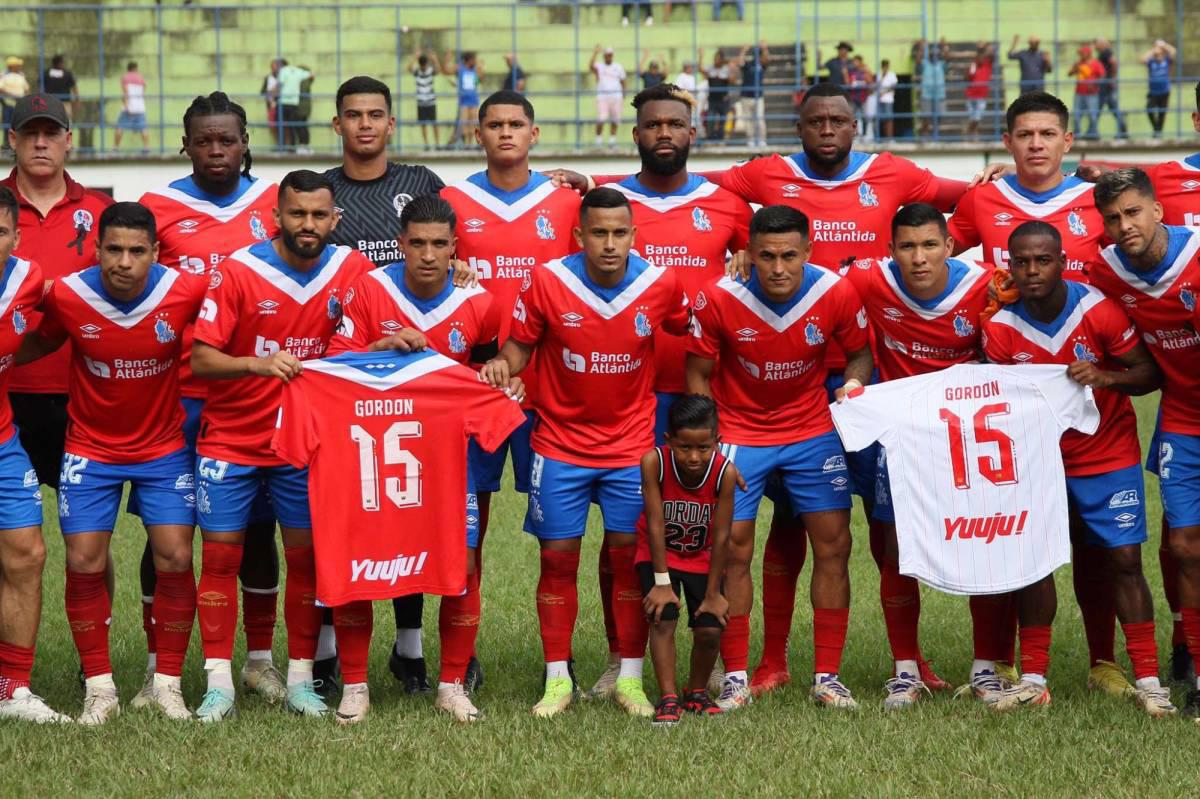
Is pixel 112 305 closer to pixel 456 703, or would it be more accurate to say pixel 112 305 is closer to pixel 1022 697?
pixel 456 703

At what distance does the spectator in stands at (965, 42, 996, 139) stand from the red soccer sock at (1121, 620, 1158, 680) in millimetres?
17797

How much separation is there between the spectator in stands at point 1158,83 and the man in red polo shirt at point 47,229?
782 inches

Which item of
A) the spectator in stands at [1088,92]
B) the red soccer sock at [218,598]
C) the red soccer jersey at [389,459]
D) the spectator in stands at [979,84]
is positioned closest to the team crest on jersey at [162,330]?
the red soccer jersey at [389,459]

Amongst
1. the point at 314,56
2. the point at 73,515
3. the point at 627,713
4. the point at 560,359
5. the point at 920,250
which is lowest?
the point at 627,713

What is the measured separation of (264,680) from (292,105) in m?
18.2

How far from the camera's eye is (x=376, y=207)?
25.2 ft

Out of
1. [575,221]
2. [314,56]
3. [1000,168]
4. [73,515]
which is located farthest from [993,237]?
[314,56]

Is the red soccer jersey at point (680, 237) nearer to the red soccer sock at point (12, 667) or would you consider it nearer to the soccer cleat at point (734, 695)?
the soccer cleat at point (734, 695)

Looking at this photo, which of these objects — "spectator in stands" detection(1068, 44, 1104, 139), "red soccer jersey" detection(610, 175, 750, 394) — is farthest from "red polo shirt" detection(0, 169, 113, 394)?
"spectator in stands" detection(1068, 44, 1104, 139)

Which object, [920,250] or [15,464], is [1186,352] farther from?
[15,464]

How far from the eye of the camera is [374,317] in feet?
23.0

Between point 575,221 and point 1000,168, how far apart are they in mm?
2112

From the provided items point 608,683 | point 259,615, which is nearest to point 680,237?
point 608,683

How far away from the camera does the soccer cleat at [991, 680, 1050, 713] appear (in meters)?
6.85
